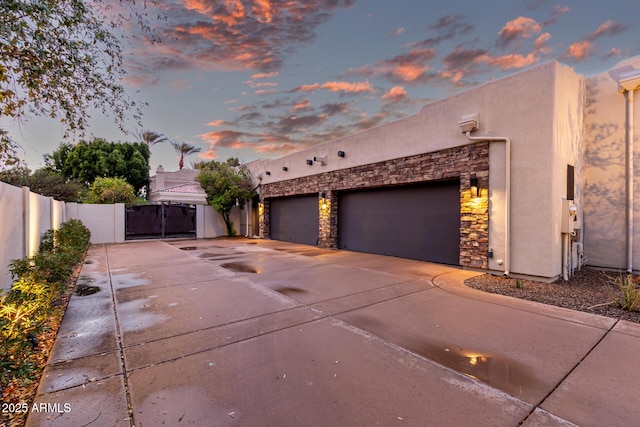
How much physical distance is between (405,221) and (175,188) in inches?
833

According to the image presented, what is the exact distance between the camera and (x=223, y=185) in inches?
631

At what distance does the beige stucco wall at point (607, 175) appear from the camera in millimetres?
6691

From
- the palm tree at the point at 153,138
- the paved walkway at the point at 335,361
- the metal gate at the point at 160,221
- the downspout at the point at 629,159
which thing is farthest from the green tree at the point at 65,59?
the palm tree at the point at 153,138

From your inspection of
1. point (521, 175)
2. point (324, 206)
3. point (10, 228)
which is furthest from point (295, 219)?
point (10, 228)

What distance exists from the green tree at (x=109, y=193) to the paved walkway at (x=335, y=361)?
15490 millimetres

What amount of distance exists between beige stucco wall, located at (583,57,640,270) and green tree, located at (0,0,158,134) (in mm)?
9657

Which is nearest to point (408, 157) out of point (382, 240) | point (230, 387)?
point (382, 240)

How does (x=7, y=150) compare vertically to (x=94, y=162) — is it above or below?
below

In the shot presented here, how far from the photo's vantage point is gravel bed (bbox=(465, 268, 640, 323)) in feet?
14.3

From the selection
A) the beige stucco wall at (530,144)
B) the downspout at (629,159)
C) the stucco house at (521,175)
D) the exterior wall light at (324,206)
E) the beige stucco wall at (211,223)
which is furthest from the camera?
the beige stucco wall at (211,223)

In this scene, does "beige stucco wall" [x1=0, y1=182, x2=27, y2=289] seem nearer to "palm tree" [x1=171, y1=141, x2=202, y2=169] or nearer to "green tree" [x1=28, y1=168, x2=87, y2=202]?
"green tree" [x1=28, y1=168, x2=87, y2=202]

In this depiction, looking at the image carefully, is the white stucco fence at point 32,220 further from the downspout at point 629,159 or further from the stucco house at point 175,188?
the downspout at point 629,159

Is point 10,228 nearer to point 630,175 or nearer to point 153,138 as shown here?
point 630,175

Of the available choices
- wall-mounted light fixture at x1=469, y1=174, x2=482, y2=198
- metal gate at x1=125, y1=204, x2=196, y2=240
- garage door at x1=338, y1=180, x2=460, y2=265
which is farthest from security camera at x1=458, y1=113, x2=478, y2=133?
metal gate at x1=125, y1=204, x2=196, y2=240
